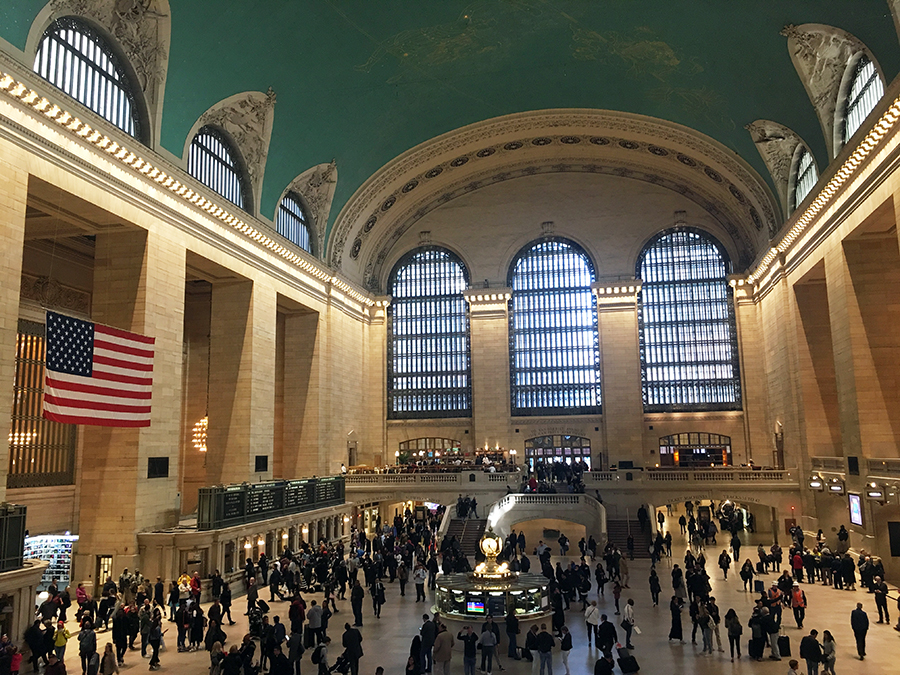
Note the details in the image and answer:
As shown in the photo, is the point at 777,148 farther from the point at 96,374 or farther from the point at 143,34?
the point at 96,374

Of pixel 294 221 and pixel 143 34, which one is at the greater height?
pixel 143 34

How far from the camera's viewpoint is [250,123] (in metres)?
25.1

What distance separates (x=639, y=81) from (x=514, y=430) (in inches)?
736

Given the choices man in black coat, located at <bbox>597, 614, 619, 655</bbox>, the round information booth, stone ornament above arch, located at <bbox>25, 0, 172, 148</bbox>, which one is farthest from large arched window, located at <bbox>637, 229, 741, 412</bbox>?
stone ornament above arch, located at <bbox>25, 0, 172, 148</bbox>

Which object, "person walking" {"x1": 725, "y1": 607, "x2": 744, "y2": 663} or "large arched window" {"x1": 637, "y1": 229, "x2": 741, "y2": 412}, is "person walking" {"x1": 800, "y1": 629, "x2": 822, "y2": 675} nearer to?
"person walking" {"x1": 725, "y1": 607, "x2": 744, "y2": 663}

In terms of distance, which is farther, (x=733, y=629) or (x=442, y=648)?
(x=733, y=629)

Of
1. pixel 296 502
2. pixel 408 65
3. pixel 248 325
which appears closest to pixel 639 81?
pixel 408 65

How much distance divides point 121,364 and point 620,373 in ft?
86.0

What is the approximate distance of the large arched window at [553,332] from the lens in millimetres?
38406

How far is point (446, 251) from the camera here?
40.5 m

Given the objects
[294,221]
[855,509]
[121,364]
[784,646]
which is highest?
[294,221]

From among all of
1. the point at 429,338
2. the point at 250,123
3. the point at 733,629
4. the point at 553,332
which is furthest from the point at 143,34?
the point at 553,332

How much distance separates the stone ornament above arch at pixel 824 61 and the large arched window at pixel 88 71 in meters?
19.7

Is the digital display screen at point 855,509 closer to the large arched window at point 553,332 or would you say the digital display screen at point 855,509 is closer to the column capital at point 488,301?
the large arched window at point 553,332
